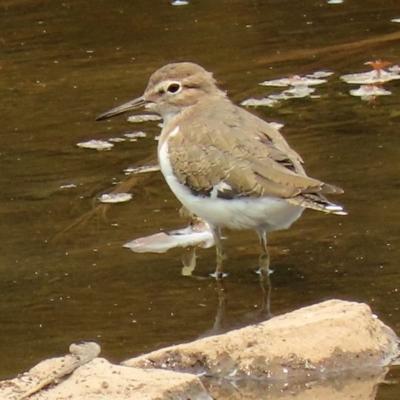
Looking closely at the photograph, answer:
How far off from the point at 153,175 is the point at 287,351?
2.91 meters

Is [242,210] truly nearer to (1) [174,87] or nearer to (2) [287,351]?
(1) [174,87]

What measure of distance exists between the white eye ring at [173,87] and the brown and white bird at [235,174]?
0.16 metres

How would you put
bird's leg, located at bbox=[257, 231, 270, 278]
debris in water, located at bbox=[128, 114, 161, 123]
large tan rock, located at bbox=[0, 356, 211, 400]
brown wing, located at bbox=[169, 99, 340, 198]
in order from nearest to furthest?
large tan rock, located at bbox=[0, 356, 211, 400], brown wing, located at bbox=[169, 99, 340, 198], bird's leg, located at bbox=[257, 231, 270, 278], debris in water, located at bbox=[128, 114, 161, 123]

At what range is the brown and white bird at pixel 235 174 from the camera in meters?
6.45

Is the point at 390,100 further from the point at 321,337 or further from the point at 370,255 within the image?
the point at 321,337

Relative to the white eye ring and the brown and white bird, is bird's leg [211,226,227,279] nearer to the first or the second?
the brown and white bird

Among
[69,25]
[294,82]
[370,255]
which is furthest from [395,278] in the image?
[69,25]

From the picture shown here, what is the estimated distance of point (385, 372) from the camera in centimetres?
547

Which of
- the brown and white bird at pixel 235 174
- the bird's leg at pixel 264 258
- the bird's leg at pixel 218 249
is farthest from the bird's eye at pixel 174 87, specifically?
the bird's leg at pixel 264 258

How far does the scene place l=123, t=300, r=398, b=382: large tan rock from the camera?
548cm

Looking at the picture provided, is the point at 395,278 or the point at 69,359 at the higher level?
the point at 69,359

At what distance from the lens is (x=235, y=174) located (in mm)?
6648

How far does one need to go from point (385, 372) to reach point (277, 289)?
1.30 m

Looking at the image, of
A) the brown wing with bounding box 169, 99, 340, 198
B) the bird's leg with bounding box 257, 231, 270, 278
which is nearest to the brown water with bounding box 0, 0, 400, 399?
the bird's leg with bounding box 257, 231, 270, 278
